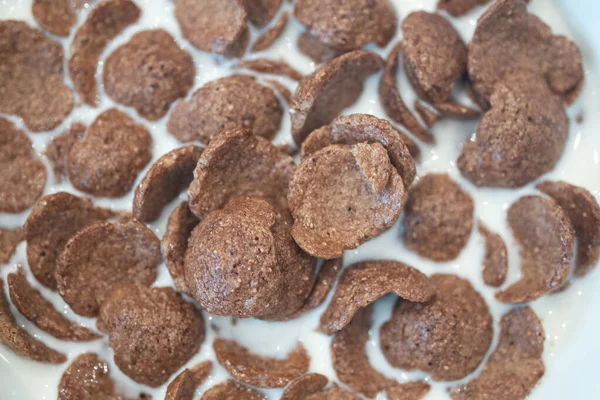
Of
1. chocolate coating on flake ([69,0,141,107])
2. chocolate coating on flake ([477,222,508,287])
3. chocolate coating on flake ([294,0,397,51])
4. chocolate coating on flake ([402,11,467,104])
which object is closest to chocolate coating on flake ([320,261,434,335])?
chocolate coating on flake ([477,222,508,287])

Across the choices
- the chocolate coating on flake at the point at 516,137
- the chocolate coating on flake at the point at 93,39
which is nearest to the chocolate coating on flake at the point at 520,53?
the chocolate coating on flake at the point at 516,137

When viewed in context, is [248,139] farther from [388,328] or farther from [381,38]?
[388,328]

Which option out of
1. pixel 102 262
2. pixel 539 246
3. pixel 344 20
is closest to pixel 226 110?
pixel 344 20

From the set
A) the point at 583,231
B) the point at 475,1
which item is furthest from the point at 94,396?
the point at 475,1

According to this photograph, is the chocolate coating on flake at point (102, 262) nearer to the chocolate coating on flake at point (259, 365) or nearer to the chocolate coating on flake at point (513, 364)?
the chocolate coating on flake at point (259, 365)

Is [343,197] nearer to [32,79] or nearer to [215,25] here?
[215,25]

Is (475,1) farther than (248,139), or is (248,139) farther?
(475,1)

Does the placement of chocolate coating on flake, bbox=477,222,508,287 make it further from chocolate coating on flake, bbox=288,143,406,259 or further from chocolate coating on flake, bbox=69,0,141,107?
chocolate coating on flake, bbox=69,0,141,107
